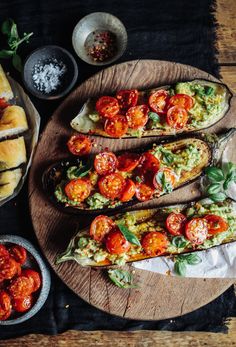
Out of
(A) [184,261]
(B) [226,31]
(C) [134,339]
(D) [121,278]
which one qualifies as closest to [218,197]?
(A) [184,261]

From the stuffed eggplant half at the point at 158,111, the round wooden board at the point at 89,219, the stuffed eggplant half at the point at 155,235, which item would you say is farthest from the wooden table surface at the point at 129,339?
the stuffed eggplant half at the point at 158,111

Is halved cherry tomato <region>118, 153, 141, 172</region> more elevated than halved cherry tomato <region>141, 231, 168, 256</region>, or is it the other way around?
halved cherry tomato <region>118, 153, 141, 172</region>

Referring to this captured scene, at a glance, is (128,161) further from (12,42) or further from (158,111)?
(12,42)

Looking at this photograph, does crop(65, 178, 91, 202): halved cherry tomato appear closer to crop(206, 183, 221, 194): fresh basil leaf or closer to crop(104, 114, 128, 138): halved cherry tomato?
crop(104, 114, 128, 138): halved cherry tomato

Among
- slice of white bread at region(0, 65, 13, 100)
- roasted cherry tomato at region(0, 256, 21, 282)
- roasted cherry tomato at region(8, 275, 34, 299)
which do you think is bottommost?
roasted cherry tomato at region(8, 275, 34, 299)

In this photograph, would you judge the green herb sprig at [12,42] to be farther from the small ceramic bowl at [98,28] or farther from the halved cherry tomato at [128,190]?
the halved cherry tomato at [128,190]

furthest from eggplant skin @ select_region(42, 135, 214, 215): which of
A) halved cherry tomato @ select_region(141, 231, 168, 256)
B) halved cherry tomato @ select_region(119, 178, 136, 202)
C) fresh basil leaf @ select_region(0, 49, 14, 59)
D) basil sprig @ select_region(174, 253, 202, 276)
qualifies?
fresh basil leaf @ select_region(0, 49, 14, 59)

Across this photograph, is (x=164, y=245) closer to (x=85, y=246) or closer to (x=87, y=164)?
(x=85, y=246)
